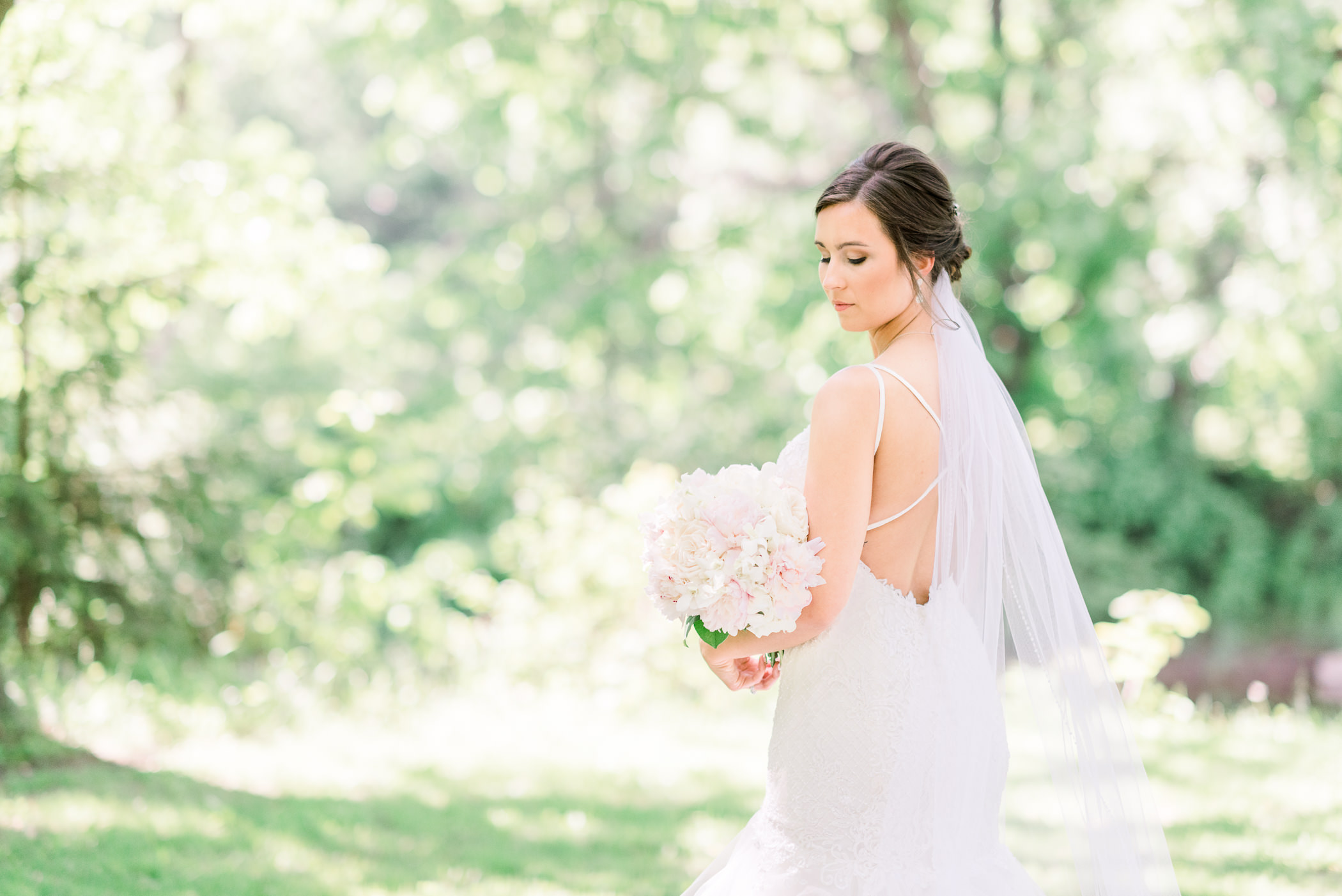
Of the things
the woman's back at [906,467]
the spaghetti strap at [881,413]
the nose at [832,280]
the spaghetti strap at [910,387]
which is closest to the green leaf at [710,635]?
the woman's back at [906,467]

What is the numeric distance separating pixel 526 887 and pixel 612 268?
956 centimetres

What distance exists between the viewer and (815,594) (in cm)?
234

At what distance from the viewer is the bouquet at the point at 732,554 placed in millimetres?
2277

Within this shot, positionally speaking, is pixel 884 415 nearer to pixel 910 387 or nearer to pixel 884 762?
pixel 910 387

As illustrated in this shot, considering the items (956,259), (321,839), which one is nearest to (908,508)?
(956,259)

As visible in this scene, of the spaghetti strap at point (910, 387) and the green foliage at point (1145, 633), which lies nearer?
the spaghetti strap at point (910, 387)

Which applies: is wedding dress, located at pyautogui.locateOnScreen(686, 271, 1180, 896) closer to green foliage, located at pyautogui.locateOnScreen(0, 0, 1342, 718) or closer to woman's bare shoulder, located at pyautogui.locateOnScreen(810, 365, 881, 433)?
woman's bare shoulder, located at pyautogui.locateOnScreen(810, 365, 881, 433)

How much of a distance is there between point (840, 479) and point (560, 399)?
1097 cm

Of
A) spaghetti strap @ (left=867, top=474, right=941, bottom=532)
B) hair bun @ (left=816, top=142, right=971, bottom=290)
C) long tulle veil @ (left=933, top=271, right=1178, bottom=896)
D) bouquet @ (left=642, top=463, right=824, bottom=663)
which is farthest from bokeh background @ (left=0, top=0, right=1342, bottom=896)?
hair bun @ (left=816, top=142, right=971, bottom=290)

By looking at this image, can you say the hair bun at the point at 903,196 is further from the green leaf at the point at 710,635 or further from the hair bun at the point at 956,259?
the green leaf at the point at 710,635

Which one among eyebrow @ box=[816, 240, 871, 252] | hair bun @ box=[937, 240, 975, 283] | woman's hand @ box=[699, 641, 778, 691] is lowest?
woman's hand @ box=[699, 641, 778, 691]

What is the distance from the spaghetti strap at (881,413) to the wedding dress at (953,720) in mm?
23

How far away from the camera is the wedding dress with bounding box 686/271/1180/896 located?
242 centimetres

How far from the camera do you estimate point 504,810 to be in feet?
18.5
